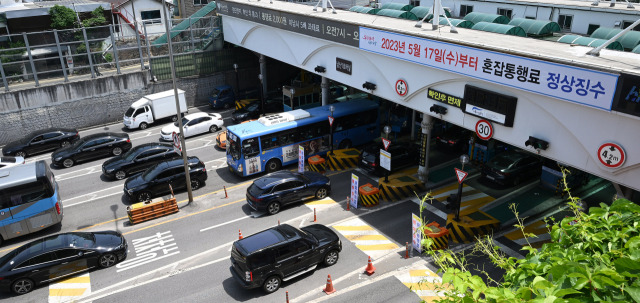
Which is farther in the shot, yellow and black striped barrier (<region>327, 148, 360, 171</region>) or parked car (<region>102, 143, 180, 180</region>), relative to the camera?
yellow and black striped barrier (<region>327, 148, 360, 171</region>)

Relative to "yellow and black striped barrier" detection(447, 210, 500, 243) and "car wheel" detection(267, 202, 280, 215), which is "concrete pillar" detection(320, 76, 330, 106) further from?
"yellow and black striped barrier" detection(447, 210, 500, 243)

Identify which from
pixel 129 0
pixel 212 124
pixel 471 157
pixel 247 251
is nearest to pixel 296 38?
pixel 212 124

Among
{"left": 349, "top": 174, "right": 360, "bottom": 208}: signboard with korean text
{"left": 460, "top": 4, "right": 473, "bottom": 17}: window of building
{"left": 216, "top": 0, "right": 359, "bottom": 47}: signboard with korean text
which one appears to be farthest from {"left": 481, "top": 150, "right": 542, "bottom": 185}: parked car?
{"left": 460, "top": 4, "right": 473, "bottom": 17}: window of building

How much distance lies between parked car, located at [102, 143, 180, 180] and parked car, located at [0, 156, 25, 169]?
4956 millimetres

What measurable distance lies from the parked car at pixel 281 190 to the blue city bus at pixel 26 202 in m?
8.39

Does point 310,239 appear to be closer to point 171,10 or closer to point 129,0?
point 129,0

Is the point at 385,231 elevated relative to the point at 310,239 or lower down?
lower down

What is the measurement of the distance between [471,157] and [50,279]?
2145cm

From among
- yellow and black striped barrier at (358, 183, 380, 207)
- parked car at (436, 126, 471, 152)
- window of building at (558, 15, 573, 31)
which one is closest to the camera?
yellow and black striped barrier at (358, 183, 380, 207)

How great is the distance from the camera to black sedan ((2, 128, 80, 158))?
2825 centimetres

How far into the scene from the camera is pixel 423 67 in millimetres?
20469

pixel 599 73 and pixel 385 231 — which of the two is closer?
pixel 599 73

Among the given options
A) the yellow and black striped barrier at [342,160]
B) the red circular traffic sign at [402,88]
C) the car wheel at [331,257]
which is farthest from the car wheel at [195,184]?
the red circular traffic sign at [402,88]

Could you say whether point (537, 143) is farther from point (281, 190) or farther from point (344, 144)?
point (344, 144)
